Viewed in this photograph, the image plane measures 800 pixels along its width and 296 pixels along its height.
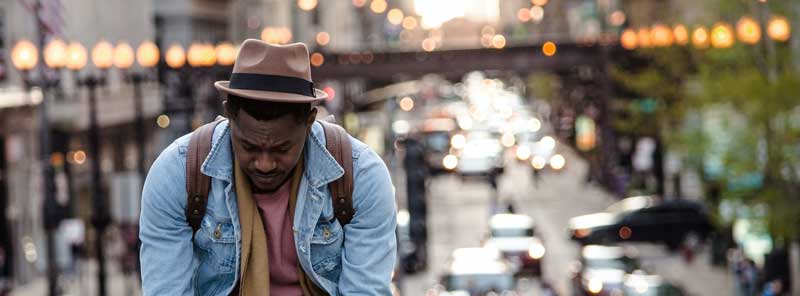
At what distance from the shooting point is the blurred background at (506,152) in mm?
27484

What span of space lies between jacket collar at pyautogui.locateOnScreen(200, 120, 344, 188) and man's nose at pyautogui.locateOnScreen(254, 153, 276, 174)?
0.12 meters

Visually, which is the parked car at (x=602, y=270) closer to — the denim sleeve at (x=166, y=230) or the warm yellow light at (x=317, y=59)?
the denim sleeve at (x=166, y=230)

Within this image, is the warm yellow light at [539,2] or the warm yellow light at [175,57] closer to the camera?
the warm yellow light at [175,57]

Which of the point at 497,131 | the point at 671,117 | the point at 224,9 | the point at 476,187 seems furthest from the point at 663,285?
the point at 497,131

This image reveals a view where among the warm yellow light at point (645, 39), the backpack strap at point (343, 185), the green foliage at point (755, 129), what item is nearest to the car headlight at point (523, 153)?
the warm yellow light at point (645, 39)

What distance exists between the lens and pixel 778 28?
2869 cm

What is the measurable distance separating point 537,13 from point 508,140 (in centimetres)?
10843

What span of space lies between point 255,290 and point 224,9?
7046 centimetres

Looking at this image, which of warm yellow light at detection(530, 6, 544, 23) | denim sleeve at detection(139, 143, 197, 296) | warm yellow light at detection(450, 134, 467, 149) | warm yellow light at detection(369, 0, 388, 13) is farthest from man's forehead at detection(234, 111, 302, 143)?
warm yellow light at detection(530, 6, 544, 23)

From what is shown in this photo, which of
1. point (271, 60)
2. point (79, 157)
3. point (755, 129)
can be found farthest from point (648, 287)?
point (79, 157)

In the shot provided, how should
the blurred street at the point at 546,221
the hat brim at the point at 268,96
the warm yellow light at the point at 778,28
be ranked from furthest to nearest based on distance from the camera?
the blurred street at the point at 546,221 < the warm yellow light at the point at 778,28 < the hat brim at the point at 268,96

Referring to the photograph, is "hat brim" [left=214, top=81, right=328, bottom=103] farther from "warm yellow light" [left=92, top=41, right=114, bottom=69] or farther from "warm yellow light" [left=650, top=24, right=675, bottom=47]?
"warm yellow light" [left=650, top=24, right=675, bottom=47]

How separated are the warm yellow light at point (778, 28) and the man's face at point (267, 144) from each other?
25.5 meters

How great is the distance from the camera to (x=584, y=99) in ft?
253
